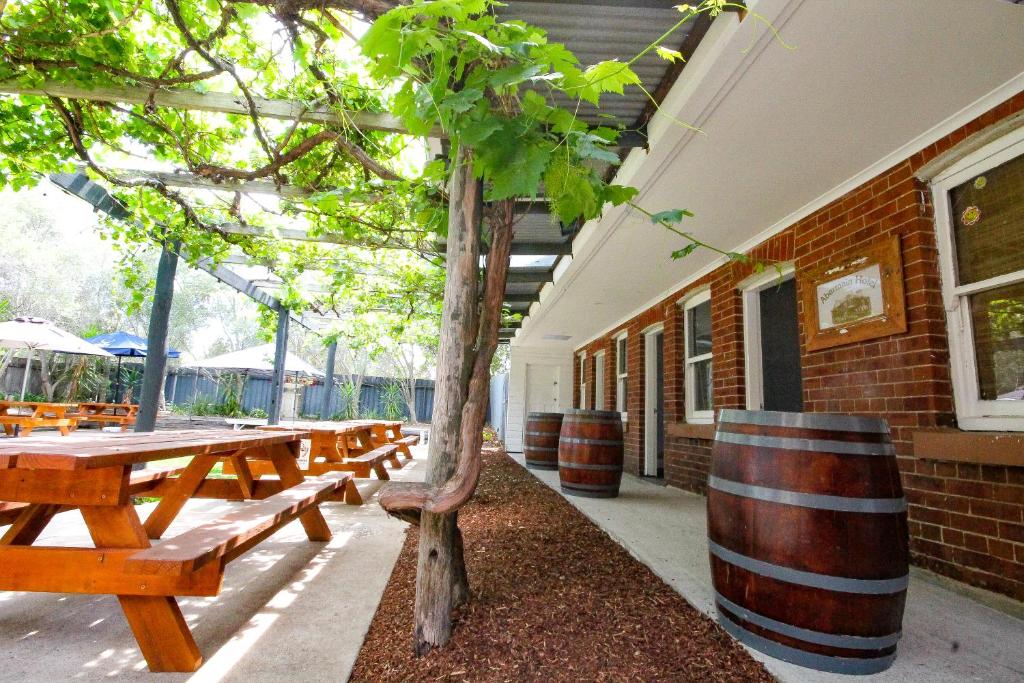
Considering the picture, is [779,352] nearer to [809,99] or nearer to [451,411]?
[809,99]

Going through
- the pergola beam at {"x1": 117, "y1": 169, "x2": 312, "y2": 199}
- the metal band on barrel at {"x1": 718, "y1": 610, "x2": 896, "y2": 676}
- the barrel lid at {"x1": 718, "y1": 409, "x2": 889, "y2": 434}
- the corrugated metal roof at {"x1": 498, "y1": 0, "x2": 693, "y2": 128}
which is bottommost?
the metal band on barrel at {"x1": 718, "y1": 610, "x2": 896, "y2": 676}

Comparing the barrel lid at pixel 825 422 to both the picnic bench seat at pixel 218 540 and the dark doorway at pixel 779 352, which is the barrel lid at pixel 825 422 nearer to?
the picnic bench seat at pixel 218 540

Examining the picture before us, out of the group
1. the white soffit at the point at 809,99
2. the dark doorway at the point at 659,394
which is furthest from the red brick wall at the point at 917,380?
the dark doorway at the point at 659,394

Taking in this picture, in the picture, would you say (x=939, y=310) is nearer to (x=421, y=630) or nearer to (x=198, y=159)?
(x=421, y=630)

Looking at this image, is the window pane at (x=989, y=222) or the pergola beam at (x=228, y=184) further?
the pergola beam at (x=228, y=184)

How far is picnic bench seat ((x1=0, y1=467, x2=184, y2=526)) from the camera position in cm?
191

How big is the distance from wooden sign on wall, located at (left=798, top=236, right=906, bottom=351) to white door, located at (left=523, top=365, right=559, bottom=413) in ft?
21.0

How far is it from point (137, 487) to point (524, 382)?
7228mm

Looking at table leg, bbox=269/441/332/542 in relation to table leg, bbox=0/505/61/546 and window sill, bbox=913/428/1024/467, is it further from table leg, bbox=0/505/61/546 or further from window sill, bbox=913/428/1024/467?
window sill, bbox=913/428/1024/467

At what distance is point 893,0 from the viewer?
163 centimetres

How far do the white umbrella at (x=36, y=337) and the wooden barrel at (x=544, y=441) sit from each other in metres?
8.70

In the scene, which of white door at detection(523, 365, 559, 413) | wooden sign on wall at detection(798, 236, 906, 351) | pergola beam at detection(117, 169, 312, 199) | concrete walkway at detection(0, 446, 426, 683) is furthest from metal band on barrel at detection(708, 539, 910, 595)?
white door at detection(523, 365, 559, 413)

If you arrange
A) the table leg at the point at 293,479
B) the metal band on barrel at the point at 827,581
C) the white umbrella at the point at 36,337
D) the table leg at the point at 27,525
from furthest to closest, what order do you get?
1. the white umbrella at the point at 36,337
2. the table leg at the point at 293,479
3. the table leg at the point at 27,525
4. the metal band on barrel at the point at 827,581

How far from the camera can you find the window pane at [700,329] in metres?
4.95
